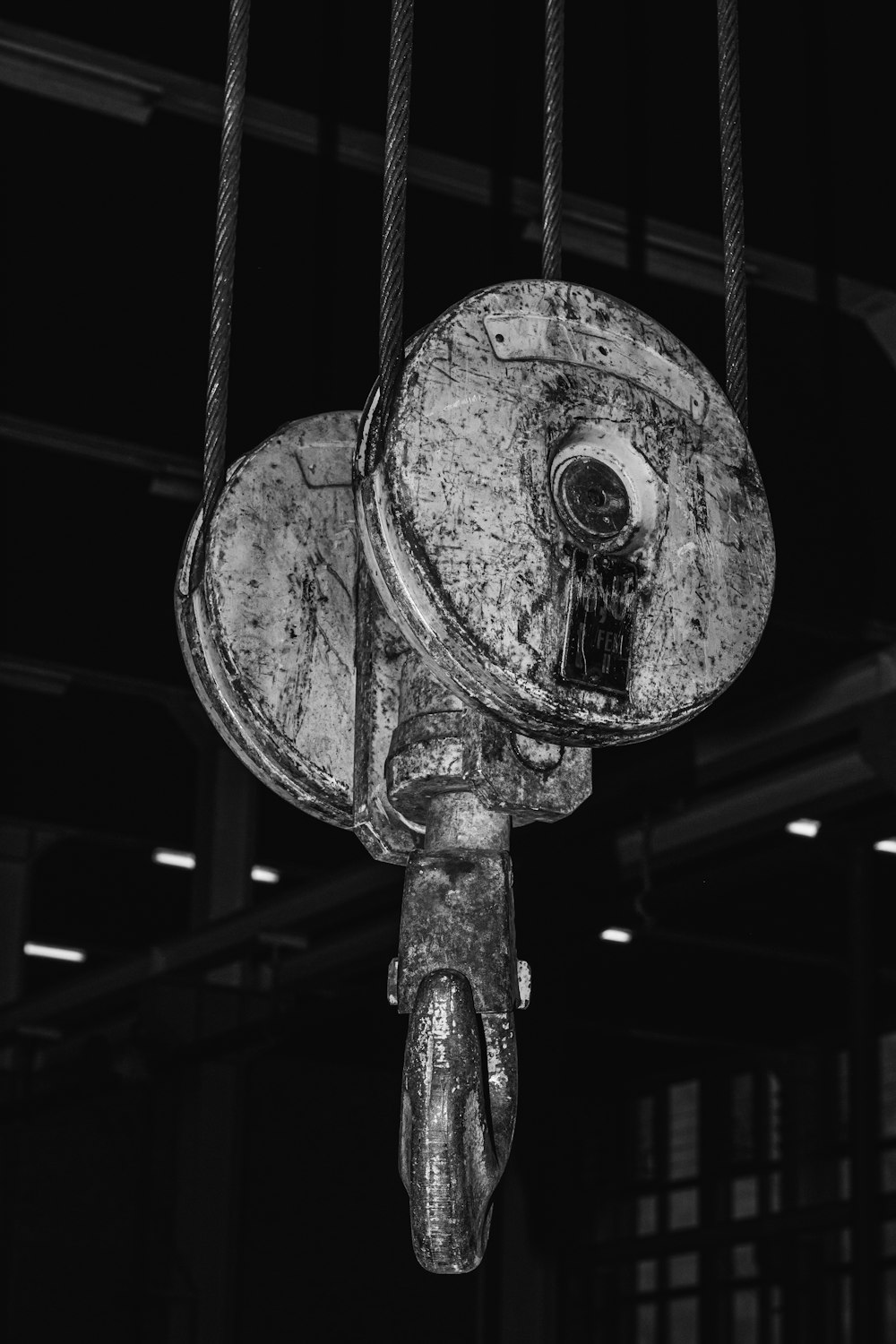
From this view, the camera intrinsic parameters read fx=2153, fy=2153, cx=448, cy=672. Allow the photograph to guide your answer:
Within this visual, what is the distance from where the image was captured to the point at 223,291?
1903mm

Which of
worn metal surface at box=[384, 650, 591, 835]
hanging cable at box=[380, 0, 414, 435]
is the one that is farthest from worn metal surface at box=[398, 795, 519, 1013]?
hanging cable at box=[380, 0, 414, 435]

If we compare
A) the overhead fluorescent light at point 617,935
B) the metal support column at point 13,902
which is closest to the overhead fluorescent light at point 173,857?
the metal support column at point 13,902

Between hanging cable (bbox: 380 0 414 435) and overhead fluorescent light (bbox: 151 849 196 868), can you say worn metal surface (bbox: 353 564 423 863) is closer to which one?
hanging cable (bbox: 380 0 414 435)

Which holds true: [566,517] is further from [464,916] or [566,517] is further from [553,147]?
[553,147]

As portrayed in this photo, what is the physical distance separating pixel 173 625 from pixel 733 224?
19.2ft

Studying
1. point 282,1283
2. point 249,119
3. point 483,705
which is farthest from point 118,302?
point 282,1283

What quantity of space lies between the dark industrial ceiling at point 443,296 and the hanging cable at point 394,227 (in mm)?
2540

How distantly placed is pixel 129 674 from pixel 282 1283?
2.50 m

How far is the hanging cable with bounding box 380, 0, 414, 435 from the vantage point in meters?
1.57

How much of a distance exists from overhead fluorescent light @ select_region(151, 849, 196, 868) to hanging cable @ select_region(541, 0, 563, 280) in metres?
9.40

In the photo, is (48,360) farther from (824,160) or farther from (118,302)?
(824,160)

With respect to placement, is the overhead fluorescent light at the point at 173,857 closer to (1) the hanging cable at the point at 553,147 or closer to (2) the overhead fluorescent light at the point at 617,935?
(2) the overhead fluorescent light at the point at 617,935

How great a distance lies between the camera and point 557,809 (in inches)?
65.1

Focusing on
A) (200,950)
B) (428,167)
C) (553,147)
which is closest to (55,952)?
(200,950)
